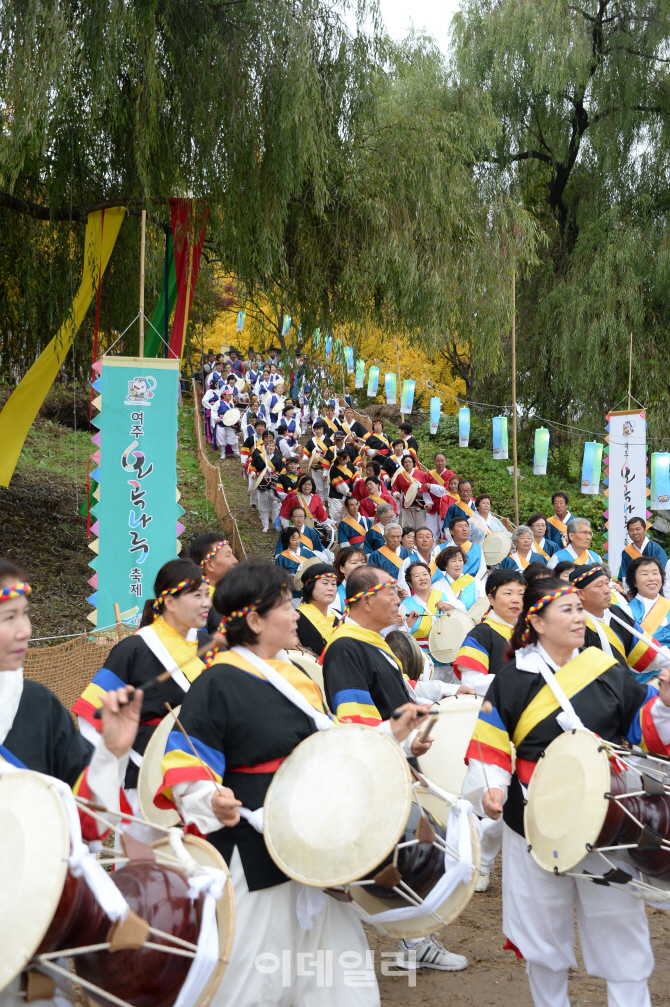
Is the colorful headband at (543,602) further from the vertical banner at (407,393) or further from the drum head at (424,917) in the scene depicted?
the vertical banner at (407,393)

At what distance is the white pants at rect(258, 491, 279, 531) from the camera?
14.8 m

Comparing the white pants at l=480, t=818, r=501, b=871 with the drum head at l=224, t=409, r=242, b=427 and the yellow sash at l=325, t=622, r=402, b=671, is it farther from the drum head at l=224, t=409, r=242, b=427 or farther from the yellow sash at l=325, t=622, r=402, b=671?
the drum head at l=224, t=409, r=242, b=427

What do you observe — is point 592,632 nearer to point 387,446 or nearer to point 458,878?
point 458,878

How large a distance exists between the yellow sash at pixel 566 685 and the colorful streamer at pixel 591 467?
919 centimetres

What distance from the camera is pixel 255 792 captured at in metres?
2.59

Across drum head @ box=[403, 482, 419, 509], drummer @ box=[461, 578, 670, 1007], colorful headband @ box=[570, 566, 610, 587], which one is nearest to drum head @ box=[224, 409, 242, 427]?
drum head @ box=[403, 482, 419, 509]

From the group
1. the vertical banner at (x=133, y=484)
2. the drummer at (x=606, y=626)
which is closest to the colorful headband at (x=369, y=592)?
the drummer at (x=606, y=626)

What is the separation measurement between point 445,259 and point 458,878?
24.4 ft

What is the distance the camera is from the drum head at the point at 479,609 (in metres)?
6.62

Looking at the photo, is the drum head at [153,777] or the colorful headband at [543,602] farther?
the drum head at [153,777]

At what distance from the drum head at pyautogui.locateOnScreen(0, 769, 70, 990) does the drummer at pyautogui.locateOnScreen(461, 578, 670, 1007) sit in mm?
1497

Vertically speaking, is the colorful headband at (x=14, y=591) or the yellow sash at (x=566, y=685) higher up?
the colorful headband at (x=14, y=591)

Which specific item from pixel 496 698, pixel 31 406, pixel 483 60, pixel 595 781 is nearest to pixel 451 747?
pixel 496 698

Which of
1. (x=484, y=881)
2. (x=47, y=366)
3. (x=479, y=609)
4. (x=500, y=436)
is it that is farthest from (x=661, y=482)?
(x=484, y=881)
